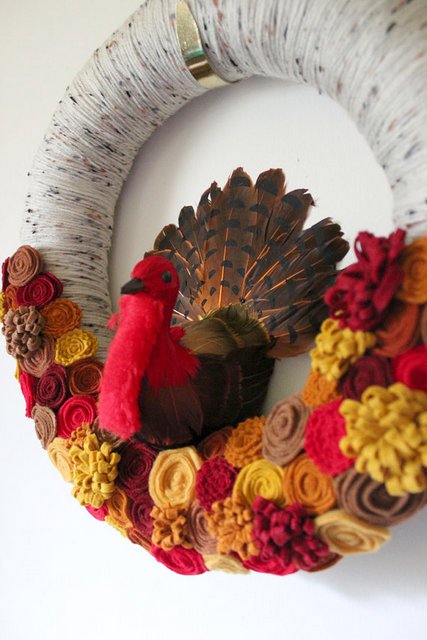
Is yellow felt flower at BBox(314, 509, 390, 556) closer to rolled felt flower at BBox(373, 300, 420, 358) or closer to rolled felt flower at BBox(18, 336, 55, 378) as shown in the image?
rolled felt flower at BBox(373, 300, 420, 358)

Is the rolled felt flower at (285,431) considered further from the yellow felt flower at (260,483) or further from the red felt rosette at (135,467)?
the red felt rosette at (135,467)

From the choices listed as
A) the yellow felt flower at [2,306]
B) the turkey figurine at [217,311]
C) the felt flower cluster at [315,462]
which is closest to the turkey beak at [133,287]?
the turkey figurine at [217,311]

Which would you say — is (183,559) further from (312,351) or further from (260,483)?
(312,351)

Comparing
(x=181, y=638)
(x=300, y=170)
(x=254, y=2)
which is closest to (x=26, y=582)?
(x=181, y=638)

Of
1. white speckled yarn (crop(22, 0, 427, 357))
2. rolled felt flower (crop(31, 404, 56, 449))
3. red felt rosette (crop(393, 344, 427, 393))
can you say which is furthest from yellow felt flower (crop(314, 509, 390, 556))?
rolled felt flower (crop(31, 404, 56, 449))

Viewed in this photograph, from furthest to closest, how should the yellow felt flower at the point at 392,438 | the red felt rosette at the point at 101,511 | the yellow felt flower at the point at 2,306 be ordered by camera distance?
the yellow felt flower at the point at 2,306, the red felt rosette at the point at 101,511, the yellow felt flower at the point at 392,438

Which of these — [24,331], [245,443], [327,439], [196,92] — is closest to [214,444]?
[245,443]

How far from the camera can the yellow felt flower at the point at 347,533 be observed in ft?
1.44

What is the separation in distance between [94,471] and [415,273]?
34 cm

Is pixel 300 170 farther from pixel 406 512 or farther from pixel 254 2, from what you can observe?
pixel 406 512

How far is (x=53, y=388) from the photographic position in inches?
26.0

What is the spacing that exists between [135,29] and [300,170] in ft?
0.74

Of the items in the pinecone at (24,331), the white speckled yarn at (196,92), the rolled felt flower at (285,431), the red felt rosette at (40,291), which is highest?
the white speckled yarn at (196,92)

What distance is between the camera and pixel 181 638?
705mm
